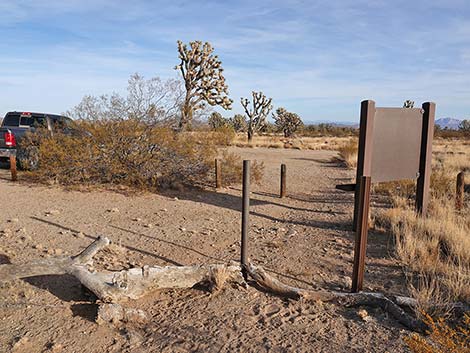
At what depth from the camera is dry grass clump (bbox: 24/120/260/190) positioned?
10391 millimetres

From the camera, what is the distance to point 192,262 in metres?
5.50

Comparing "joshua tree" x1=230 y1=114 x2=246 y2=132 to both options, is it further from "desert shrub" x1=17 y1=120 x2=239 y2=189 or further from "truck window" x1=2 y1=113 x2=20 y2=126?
"desert shrub" x1=17 y1=120 x2=239 y2=189

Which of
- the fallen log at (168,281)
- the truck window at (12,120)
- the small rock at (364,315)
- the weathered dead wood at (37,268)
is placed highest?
the truck window at (12,120)

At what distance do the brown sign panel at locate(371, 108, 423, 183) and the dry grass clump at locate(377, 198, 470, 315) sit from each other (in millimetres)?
876

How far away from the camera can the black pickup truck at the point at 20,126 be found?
11930 millimetres

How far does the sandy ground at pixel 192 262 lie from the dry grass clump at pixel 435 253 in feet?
0.95

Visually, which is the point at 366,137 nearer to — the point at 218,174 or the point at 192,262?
the point at 192,262

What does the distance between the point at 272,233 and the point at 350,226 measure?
1608mm

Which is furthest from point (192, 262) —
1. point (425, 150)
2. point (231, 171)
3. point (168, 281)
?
point (231, 171)

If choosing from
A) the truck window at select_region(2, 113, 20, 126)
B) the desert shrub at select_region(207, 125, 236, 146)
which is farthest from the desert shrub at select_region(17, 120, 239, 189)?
the truck window at select_region(2, 113, 20, 126)

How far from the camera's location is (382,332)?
3.66 meters

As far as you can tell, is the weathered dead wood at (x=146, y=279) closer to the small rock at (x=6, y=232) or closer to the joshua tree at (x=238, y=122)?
the small rock at (x=6, y=232)

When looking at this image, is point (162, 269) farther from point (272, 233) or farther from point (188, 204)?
point (188, 204)

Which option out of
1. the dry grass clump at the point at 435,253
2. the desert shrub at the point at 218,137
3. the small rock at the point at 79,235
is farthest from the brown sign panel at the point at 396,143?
the desert shrub at the point at 218,137
